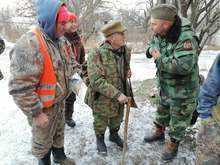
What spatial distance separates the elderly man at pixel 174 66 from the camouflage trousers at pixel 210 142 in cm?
80

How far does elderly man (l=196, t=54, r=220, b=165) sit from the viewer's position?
2.81 meters

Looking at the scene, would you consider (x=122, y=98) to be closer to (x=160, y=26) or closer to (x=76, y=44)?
(x=160, y=26)

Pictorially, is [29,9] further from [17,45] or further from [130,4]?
[17,45]

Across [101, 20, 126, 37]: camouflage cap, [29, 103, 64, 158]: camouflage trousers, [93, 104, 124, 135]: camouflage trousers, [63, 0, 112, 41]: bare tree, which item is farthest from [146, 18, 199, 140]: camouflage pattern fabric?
[63, 0, 112, 41]: bare tree

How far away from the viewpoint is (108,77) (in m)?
3.92

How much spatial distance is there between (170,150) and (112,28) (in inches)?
64.5

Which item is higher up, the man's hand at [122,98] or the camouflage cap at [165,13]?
the camouflage cap at [165,13]

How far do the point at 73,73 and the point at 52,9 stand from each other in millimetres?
845

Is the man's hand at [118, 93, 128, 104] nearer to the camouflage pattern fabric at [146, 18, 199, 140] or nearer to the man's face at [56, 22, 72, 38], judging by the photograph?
the camouflage pattern fabric at [146, 18, 199, 140]

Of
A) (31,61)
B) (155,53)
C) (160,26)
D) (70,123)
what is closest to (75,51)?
(70,123)

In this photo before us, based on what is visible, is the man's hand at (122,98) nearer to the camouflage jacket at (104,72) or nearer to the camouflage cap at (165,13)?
the camouflage jacket at (104,72)

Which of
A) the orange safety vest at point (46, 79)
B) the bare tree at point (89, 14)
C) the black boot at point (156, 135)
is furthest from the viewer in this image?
the bare tree at point (89, 14)

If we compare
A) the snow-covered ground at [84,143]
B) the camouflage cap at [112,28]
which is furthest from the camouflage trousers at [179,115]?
the camouflage cap at [112,28]

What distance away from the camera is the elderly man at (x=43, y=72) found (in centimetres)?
289
